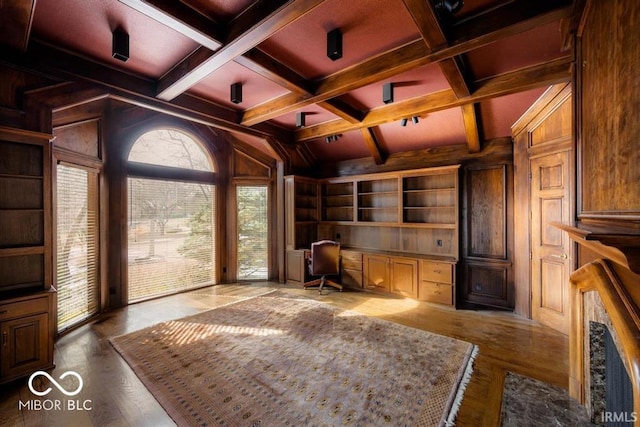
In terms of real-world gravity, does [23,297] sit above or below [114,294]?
above

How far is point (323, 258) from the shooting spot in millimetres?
5176

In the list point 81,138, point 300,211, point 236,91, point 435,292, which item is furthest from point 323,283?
point 81,138

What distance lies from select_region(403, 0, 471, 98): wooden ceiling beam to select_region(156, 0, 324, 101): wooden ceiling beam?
678 mm

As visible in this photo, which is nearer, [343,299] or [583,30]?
[583,30]

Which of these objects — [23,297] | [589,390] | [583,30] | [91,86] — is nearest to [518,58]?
[583,30]

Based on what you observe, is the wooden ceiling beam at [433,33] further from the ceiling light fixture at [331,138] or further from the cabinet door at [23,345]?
the cabinet door at [23,345]

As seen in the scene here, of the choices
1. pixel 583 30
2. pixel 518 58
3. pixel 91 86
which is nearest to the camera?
pixel 583 30

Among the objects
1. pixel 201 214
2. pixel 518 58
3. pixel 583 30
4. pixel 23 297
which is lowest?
pixel 23 297

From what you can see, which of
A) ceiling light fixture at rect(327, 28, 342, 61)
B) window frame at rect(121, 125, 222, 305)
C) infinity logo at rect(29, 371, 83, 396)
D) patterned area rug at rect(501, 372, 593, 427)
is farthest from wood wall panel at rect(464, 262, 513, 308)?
infinity logo at rect(29, 371, 83, 396)

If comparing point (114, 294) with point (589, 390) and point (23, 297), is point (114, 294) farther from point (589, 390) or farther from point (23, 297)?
point (589, 390)

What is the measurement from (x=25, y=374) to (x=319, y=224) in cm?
488

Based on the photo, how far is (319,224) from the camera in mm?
6309

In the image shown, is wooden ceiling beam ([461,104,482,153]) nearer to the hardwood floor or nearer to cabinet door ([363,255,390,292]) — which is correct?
cabinet door ([363,255,390,292])

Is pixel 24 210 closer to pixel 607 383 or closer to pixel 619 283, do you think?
pixel 619 283
